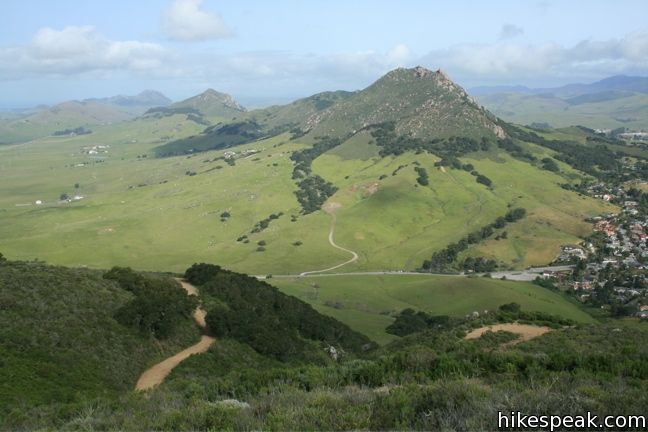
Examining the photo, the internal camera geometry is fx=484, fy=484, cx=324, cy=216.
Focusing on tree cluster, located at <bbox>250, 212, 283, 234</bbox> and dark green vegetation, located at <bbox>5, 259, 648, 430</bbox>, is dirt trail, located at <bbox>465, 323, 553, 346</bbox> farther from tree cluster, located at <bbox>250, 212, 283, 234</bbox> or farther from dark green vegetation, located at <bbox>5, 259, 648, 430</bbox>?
tree cluster, located at <bbox>250, 212, 283, 234</bbox>

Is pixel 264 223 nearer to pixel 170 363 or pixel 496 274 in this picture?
pixel 496 274

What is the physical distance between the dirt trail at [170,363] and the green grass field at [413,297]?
31.7 metres

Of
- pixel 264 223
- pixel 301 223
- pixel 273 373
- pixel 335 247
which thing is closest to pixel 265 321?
pixel 273 373

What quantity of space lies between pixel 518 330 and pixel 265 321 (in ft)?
74.1

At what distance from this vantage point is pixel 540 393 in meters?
13.7

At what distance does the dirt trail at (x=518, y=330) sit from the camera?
1410 inches

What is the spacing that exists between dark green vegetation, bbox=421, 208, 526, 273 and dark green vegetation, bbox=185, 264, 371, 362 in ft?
218

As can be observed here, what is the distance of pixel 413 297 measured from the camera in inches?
3548

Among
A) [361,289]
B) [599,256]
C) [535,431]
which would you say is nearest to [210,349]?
[535,431]

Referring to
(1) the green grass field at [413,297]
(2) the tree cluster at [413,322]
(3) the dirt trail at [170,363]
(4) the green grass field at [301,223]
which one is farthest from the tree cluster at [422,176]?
(3) the dirt trail at [170,363]

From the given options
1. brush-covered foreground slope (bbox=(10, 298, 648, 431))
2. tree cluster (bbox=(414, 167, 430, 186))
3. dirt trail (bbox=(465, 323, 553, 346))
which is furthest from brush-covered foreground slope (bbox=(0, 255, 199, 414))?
tree cluster (bbox=(414, 167, 430, 186))

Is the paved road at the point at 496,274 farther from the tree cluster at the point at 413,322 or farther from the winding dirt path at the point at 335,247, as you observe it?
the tree cluster at the point at 413,322

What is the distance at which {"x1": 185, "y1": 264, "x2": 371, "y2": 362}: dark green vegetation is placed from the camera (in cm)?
4228

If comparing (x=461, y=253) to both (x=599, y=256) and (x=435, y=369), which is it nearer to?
(x=599, y=256)
